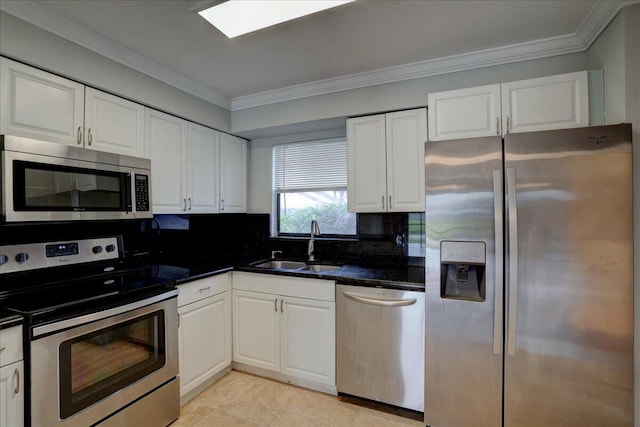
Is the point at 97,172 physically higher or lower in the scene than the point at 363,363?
higher

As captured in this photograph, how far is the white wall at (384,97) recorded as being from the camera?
2.09 meters

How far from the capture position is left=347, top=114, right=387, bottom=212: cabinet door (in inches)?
99.2

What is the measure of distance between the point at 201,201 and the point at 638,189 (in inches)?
115

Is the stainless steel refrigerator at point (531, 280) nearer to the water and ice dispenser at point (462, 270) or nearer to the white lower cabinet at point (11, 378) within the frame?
the water and ice dispenser at point (462, 270)

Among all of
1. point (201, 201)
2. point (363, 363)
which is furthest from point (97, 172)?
point (363, 363)

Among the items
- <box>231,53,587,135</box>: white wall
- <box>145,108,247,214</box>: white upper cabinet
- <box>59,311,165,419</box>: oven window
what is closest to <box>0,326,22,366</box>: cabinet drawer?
<box>59,311,165,419</box>: oven window

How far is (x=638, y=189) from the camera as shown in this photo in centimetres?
157

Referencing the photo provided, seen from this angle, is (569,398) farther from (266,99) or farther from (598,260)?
(266,99)

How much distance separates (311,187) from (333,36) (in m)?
1.50

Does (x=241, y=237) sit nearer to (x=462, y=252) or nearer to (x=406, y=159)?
(x=406, y=159)

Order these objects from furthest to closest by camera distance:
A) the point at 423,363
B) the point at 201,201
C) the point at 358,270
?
the point at 201,201, the point at 358,270, the point at 423,363

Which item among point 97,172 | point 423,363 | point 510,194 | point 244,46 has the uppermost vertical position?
point 244,46

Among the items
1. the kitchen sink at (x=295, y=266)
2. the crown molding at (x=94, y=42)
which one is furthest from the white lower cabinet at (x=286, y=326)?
the crown molding at (x=94, y=42)

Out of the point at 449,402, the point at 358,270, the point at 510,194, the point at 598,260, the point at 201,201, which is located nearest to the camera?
the point at 598,260
